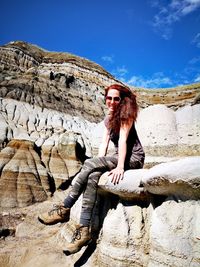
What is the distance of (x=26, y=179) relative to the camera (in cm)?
682

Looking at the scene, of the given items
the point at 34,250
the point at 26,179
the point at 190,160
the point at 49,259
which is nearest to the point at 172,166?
the point at 190,160

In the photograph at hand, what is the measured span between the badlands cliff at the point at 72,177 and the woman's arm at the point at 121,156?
85 millimetres

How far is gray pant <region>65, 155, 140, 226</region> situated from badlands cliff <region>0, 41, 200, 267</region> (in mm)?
97

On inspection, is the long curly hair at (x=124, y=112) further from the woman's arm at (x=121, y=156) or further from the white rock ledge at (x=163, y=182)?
the white rock ledge at (x=163, y=182)

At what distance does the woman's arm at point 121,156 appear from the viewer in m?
2.73

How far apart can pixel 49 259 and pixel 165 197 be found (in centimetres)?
145

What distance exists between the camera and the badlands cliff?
227 cm

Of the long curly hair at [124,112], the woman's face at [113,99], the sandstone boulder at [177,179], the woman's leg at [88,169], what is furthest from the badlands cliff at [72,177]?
the woman's face at [113,99]

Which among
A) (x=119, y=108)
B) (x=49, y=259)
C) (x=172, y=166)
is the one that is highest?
(x=119, y=108)

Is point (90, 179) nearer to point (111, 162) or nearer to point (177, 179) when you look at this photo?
point (111, 162)

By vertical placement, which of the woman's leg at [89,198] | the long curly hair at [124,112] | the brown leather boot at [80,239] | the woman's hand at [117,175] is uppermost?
the long curly hair at [124,112]

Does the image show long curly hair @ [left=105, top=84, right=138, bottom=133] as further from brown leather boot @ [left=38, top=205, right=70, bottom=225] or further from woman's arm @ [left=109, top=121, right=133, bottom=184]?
brown leather boot @ [left=38, top=205, right=70, bottom=225]

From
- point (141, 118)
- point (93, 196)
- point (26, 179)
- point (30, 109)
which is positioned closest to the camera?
point (93, 196)

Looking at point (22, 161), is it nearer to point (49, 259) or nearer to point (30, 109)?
point (49, 259)
